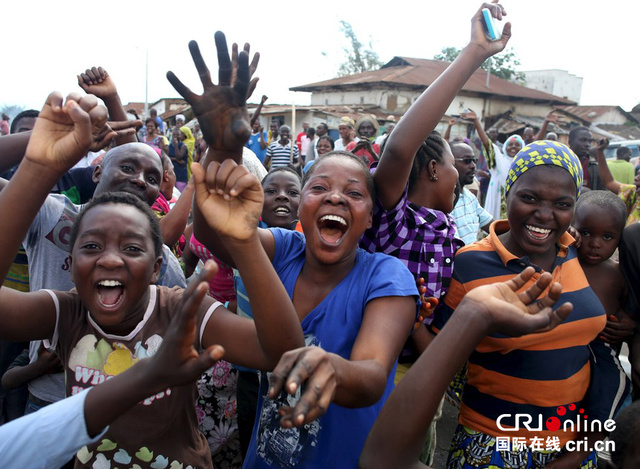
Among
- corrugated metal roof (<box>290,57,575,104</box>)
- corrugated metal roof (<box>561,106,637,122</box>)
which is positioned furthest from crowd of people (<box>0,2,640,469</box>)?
corrugated metal roof (<box>561,106,637,122</box>)

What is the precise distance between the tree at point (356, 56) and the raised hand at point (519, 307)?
4899cm

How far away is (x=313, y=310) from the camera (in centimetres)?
174

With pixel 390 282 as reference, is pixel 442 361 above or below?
below

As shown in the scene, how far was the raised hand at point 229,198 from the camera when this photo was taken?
1424mm

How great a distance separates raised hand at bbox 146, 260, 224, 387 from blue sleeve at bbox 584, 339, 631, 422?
1.64m

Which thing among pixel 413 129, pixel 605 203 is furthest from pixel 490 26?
pixel 605 203

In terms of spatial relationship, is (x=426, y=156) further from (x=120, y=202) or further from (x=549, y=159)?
(x=120, y=202)

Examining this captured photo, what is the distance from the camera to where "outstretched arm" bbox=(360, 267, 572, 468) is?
1.36 meters

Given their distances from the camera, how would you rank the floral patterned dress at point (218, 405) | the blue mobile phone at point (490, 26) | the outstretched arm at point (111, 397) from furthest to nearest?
the floral patterned dress at point (218, 405) → the blue mobile phone at point (490, 26) → the outstretched arm at point (111, 397)

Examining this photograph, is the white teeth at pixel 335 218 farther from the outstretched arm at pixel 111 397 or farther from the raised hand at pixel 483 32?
the raised hand at pixel 483 32

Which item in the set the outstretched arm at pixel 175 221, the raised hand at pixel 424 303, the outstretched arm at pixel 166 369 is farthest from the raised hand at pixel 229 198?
the outstretched arm at pixel 175 221

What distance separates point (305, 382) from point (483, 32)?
69.2 inches

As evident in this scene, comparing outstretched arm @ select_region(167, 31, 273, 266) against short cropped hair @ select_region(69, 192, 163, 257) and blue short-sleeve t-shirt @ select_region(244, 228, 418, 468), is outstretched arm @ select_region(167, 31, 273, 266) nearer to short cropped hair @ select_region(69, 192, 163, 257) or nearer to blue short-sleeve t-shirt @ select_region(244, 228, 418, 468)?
short cropped hair @ select_region(69, 192, 163, 257)

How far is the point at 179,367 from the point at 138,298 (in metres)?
0.61
